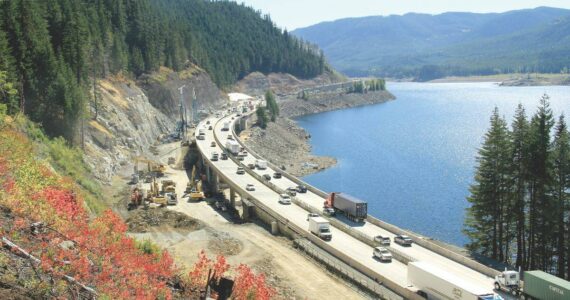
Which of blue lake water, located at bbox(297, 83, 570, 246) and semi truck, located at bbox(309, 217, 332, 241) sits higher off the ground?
semi truck, located at bbox(309, 217, 332, 241)

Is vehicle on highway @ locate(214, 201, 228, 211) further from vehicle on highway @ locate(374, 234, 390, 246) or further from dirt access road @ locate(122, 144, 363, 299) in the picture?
vehicle on highway @ locate(374, 234, 390, 246)

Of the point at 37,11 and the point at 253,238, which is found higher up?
the point at 37,11

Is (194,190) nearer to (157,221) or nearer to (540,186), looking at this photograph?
(157,221)

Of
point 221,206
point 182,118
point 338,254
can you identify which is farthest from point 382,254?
point 182,118

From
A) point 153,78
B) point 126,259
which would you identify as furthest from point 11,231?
point 153,78

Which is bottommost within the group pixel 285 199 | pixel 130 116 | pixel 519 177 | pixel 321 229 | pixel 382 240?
pixel 285 199

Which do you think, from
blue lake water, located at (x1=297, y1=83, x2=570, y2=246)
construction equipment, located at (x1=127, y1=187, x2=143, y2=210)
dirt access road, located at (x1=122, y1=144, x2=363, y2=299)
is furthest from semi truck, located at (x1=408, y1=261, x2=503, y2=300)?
construction equipment, located at (x1=127, y1=187, x2=143, y2=210)

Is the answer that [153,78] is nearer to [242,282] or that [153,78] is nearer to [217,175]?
[217,175]
